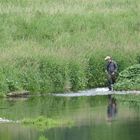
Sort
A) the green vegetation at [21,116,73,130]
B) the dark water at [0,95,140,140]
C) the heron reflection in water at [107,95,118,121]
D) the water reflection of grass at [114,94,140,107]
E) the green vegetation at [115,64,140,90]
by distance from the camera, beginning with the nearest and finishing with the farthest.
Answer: the dark water at [0,95,140,140]
the green vegetation at [21,116,73,130]
the heron reflection in water at [107,95,118,121]
the water reflection of grass at [114,94,140,107]
the green vegetation at [115,64,140,90]

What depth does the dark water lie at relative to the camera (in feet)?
81.0

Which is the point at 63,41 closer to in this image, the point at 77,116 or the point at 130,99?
the point at 130,99

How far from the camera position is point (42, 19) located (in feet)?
177

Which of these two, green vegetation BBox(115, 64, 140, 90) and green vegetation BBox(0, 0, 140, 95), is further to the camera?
green vegetation BBox(0, 0, 140, 95)

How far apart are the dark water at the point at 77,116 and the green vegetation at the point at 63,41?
3028mm

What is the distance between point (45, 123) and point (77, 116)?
91.6 inches

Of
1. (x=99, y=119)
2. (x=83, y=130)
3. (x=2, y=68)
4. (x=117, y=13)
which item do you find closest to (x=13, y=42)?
(x=2, y=68)

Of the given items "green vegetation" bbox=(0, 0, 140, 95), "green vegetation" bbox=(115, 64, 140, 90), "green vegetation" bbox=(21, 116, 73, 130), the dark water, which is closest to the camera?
the dark water

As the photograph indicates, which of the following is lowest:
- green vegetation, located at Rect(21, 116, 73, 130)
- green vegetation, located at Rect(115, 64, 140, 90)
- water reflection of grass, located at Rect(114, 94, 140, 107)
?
green vegetation, located at Rect(21, 116, 73, 130)

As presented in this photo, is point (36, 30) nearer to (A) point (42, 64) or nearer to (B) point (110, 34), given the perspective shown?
(B) point (110, 34)

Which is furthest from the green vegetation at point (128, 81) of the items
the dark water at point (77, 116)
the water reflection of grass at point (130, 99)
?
the dark water at point (77, 116)

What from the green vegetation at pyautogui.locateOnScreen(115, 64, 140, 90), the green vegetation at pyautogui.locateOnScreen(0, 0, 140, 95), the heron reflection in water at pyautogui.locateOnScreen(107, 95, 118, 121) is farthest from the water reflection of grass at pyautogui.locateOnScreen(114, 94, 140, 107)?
the green vegetation at pyautogui.locateOnScreen(0, 0, 140, 95)

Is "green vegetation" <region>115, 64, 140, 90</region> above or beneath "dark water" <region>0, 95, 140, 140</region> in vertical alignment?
above

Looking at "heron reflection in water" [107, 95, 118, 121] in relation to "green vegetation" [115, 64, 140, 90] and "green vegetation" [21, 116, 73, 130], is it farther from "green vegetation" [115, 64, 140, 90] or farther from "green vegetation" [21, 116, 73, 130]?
"green vegetation" [115, 64, 140, 90]
